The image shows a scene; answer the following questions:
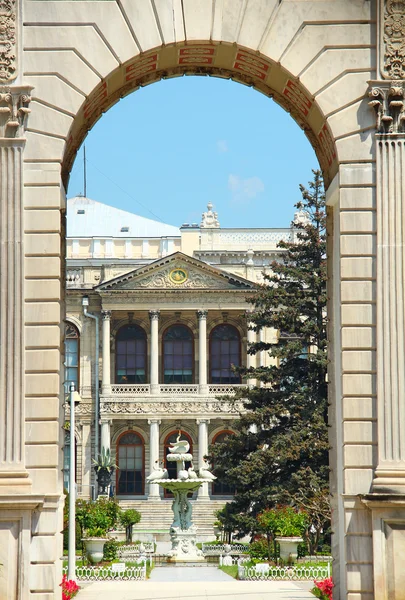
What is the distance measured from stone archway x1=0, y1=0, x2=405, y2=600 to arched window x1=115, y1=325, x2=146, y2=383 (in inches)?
2151

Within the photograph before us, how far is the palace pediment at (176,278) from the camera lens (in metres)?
66.9

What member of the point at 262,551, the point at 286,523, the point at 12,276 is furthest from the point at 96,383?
the point at 12,276

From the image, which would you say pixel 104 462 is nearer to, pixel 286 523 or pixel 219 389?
pixel 219 389

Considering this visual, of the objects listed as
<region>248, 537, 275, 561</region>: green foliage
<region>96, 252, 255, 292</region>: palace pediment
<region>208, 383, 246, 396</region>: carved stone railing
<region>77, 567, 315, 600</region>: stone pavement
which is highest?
<region>96, 252, 255, 292</region>: palace pediment

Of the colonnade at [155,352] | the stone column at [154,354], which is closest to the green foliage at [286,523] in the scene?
the colonnade at [155,352]

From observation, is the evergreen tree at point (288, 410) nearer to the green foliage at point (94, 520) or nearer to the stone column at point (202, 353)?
the green foliage at point (94, 520)

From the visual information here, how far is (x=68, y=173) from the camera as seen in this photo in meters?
16.2

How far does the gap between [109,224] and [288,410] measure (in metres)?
33.8

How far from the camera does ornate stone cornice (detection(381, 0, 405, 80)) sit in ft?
47.6

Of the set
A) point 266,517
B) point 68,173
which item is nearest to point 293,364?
point 266,517

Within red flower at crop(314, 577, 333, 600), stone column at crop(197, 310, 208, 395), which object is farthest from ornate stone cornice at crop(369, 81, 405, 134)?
stone column at crop(197, 310, 208, 395)

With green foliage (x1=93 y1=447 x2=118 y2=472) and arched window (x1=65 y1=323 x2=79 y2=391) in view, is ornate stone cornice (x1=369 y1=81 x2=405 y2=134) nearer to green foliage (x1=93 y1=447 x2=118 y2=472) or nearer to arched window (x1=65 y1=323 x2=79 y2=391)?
green foliage (x1=93 y1=447 x2=118 y2=472)

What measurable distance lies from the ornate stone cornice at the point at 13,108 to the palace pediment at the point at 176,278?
52.2 m

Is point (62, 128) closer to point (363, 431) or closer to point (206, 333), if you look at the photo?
point (363, 431)
